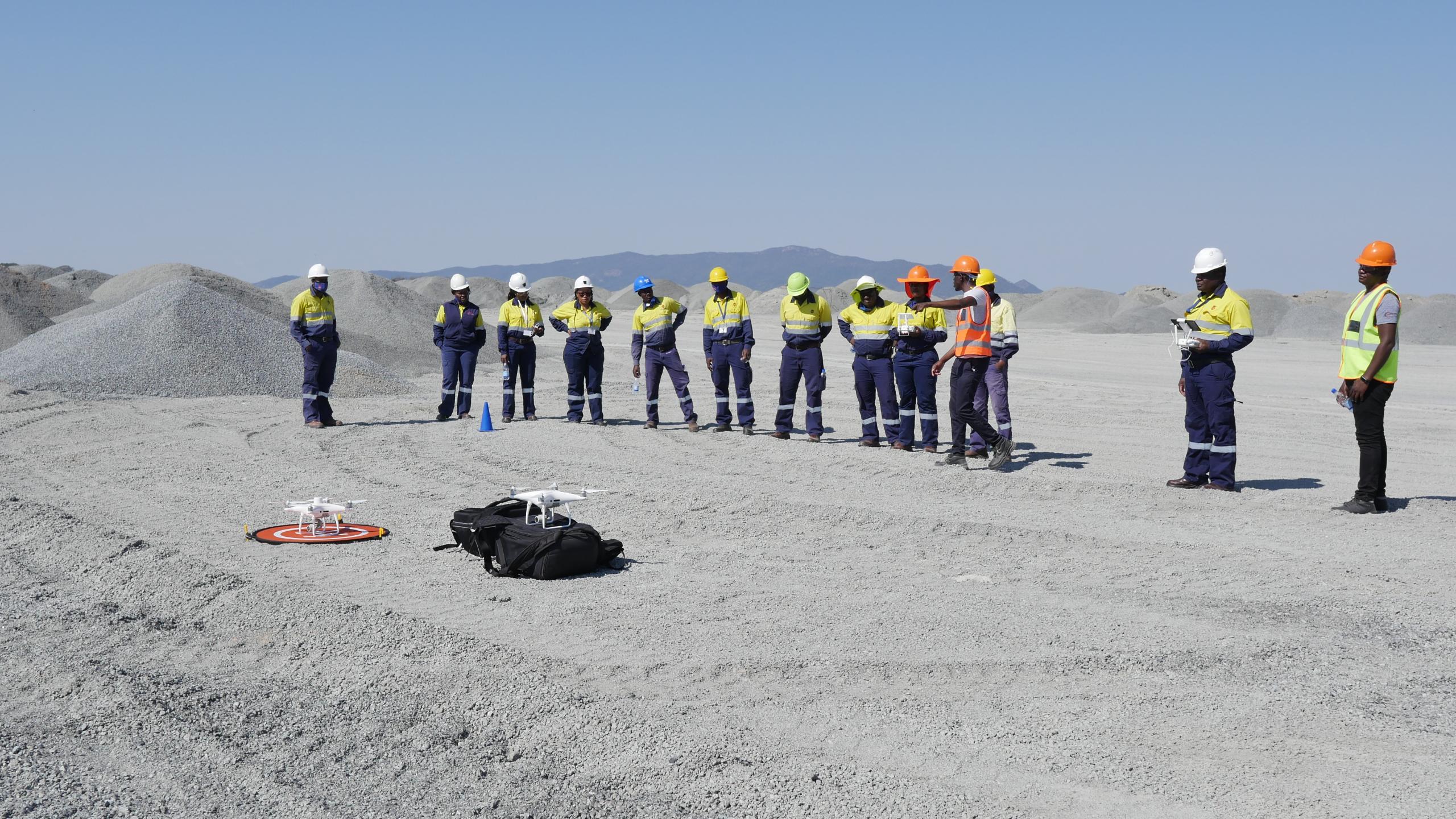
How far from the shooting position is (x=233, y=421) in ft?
52.5

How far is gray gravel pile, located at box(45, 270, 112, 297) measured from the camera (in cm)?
5425

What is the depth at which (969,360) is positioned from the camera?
37.0 ft

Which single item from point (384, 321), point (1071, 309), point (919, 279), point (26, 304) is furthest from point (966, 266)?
point (1071, 309)

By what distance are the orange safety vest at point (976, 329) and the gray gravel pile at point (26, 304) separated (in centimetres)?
2653

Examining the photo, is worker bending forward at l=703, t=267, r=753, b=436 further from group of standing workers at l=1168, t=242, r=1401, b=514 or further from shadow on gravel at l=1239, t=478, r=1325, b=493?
shadow on gravel at l=1239, t=478, r=1325, b=493

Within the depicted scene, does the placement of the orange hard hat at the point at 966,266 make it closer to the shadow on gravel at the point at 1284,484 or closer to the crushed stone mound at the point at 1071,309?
the shadow on gravel at the point at 1284,484

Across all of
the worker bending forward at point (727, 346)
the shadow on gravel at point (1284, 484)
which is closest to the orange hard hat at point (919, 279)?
the worker bending forward at point (727, 346)

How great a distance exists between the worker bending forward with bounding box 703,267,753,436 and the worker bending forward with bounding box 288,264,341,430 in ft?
15.8

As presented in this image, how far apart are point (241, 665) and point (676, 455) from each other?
7687 millimetres

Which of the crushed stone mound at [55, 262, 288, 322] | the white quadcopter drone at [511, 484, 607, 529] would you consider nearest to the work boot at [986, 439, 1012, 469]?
the white quadcopter drone at [511, 484, 607, 529]

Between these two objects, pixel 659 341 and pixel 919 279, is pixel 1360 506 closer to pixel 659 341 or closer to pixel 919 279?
pixel 919 279

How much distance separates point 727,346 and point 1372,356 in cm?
740

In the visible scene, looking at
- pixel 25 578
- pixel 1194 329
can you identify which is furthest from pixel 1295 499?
pixel 25 578

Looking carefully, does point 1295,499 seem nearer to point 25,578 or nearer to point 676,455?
point 676,455
